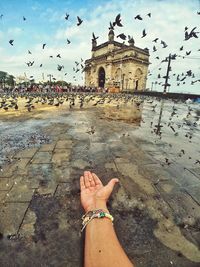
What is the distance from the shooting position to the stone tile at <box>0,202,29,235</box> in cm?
252

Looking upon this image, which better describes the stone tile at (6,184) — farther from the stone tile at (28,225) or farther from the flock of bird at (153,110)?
the flock of bird at (153,110)

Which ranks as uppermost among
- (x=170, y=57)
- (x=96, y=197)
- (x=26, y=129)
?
(x=170, y=57)

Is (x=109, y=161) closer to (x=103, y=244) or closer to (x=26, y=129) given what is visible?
(x=103, y=244)

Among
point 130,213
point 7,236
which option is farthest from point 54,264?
point 130,213

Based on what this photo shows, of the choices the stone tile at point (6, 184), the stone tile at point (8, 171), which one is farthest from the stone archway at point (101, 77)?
the stone tile at point (6, 184)

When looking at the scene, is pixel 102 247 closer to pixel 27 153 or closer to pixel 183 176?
pixel 183 176

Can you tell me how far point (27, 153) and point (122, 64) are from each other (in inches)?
2222

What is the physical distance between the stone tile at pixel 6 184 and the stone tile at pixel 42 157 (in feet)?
3.16

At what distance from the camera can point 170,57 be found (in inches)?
1070

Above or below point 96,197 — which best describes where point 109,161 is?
below

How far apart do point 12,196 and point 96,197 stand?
182 centimetres

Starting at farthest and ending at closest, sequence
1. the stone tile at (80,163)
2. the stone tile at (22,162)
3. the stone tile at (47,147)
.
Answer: the stone tile at (47,147) < the stone tile at (80,163) < the stone tile at (22,162)

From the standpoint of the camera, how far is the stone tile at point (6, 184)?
3484 mm

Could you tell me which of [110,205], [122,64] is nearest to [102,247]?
[110,205]
